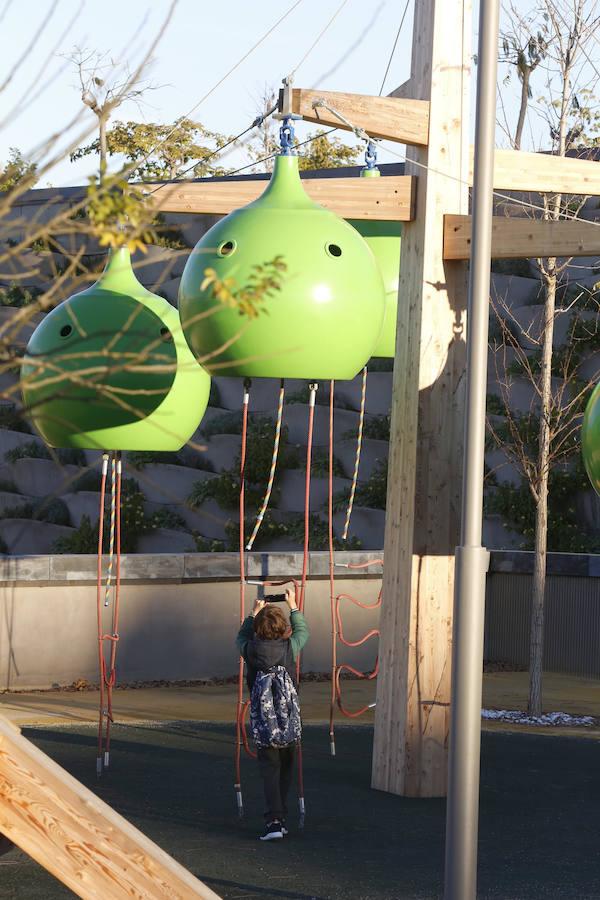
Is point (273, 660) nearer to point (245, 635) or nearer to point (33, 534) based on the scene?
point (245, 635)

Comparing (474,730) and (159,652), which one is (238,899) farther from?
(159,652)

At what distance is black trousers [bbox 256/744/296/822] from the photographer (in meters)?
8.35

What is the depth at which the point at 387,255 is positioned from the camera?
10344 mm

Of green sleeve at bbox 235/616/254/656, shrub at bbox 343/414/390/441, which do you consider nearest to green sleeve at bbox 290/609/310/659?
green sleeve at bbox 235/616/254/656

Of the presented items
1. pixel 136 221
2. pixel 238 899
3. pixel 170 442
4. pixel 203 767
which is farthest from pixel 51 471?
pixel 136 221

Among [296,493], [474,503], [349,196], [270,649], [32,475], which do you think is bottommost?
[270,649]

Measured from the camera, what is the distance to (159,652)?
611 inches

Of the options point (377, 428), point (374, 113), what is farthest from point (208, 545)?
point (374, 113)

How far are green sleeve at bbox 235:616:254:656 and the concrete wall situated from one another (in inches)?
242

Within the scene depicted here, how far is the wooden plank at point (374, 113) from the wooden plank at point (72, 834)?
5.89 m

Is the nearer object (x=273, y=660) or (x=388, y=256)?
(x=273, y=660)

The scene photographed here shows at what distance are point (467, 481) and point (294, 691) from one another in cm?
240

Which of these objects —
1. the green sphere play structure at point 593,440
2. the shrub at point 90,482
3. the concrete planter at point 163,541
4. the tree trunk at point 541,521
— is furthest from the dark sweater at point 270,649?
the shrub at point 90,482

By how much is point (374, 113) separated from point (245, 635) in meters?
3.76
